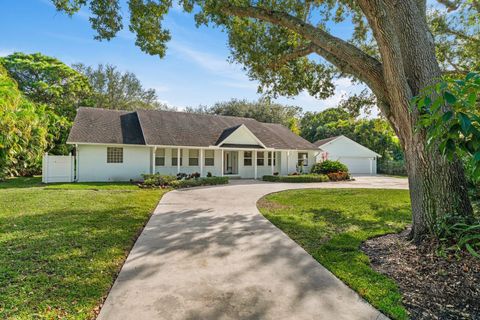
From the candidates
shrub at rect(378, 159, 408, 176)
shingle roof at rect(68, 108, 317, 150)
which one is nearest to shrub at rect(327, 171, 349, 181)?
shingle roof at rect(68, 108, 317, 150)

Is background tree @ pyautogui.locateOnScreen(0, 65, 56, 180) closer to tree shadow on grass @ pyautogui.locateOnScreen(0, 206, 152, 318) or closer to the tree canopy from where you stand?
tree shadow on grass @ pyautogui.locateOnScreen(0, 206, 152, 318)

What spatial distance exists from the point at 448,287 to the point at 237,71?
10.6 meters

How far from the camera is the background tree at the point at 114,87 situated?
122 feet

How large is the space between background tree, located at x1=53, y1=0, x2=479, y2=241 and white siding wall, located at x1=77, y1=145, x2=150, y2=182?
10163 mm

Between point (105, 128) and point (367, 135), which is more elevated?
point (367, 135)

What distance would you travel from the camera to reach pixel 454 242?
425 centimetres

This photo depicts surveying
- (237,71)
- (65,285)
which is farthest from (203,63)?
(65,285)

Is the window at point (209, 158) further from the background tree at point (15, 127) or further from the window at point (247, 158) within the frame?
the background tree at point (15, 127)

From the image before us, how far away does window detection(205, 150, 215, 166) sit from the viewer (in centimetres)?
2150

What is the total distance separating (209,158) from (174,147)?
136 inches

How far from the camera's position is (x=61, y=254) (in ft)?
14.7

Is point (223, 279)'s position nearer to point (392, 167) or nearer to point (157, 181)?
point (157, 181)

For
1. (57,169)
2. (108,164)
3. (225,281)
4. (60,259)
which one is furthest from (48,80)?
(225,281)

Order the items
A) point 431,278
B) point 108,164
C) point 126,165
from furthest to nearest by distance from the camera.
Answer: point 126,165
point 108,164
point 431,278
